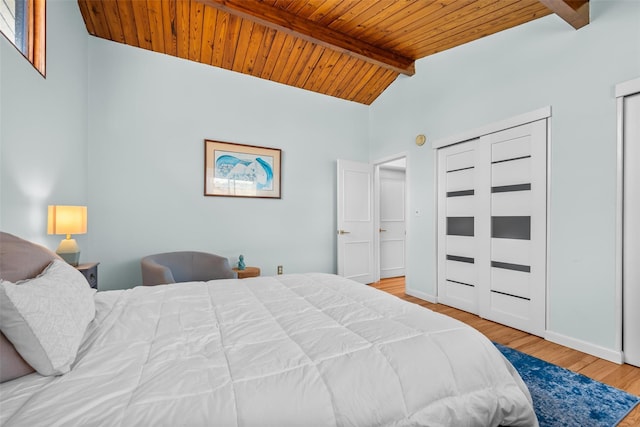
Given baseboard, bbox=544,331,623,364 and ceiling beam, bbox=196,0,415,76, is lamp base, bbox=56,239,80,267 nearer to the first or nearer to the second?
ceiling beam, bbox=196,0,415,76

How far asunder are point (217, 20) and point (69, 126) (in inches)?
70.8

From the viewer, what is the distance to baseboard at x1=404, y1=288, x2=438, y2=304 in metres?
3.61

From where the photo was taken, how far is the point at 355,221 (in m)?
4.46

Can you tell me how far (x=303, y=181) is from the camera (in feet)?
13.8

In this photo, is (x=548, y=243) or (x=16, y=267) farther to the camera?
(x=548, y=243)

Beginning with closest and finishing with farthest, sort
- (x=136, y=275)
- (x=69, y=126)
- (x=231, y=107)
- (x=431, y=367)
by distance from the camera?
1. (x=431, y=367)
2. (x=69, y=126)
3. (x=136, y=275)
4. (x=231, y=107)

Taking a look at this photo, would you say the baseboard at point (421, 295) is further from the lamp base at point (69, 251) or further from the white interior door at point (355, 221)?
the lamp base at point (69, 251)

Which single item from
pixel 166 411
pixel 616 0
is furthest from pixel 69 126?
pixel 616 0

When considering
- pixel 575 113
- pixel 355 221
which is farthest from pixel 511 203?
pixel 355 221

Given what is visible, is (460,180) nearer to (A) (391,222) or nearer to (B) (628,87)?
(B) (628,87)

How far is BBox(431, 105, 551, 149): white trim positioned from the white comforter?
2350 mm

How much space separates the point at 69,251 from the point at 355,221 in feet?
11.2

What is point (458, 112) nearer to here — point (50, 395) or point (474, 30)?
point (474, 30)

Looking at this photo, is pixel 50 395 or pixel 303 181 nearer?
pixel 50 395
